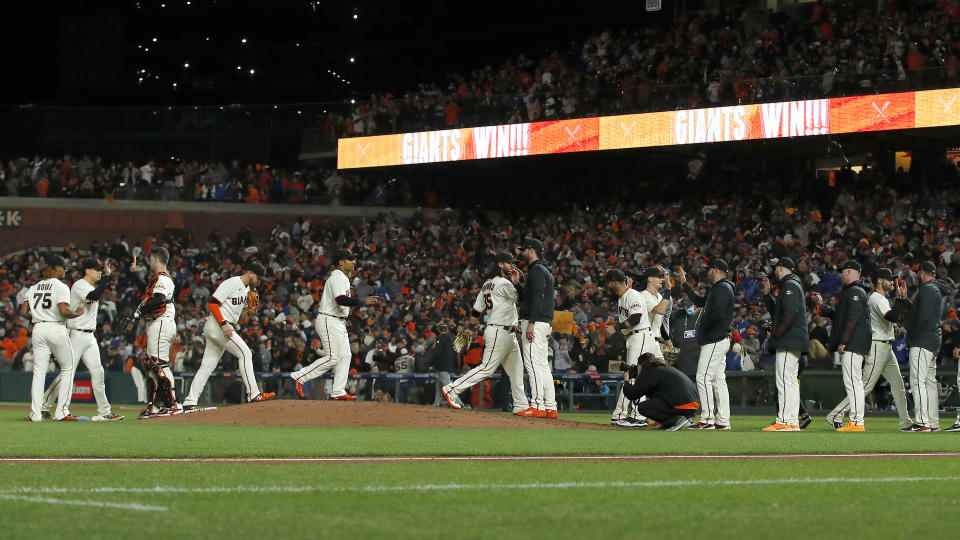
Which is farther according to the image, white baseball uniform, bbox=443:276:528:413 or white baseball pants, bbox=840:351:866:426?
white baseball uniform, bbox=443:276:528:413

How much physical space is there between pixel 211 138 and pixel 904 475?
29.9 metres

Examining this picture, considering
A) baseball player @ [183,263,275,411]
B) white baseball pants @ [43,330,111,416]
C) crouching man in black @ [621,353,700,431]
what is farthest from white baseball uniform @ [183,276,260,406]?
crouching man in black @ [621,353,700,431]

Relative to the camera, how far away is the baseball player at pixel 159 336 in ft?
47.7

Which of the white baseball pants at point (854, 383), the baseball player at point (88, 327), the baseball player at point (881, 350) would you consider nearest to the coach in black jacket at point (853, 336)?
the white baseball pants at point (854, 383)

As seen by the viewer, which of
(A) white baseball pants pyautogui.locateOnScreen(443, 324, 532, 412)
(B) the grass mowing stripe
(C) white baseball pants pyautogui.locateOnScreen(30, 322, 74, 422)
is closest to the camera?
(B) the grass mowing stripe

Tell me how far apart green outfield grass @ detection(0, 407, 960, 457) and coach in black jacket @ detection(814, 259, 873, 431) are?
483 millimetres

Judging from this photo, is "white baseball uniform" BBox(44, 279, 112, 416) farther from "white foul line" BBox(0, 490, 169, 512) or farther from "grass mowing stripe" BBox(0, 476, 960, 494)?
"white foul line" BBox(0, 490, 169, 512)

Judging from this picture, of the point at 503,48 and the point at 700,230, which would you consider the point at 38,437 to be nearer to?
the point at 700,230

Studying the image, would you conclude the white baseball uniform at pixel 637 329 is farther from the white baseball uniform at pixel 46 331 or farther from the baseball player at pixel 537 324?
the white baseball uniform at pixel 46 331

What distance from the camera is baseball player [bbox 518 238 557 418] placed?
14062 mm

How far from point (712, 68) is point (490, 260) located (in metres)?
7.73

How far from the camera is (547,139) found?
31.7 m

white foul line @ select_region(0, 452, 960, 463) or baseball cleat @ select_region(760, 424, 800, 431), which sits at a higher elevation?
white foul line @ select_region(0, 452, 960, 463)

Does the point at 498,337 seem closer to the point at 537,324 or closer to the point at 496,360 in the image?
the point at 496,360
